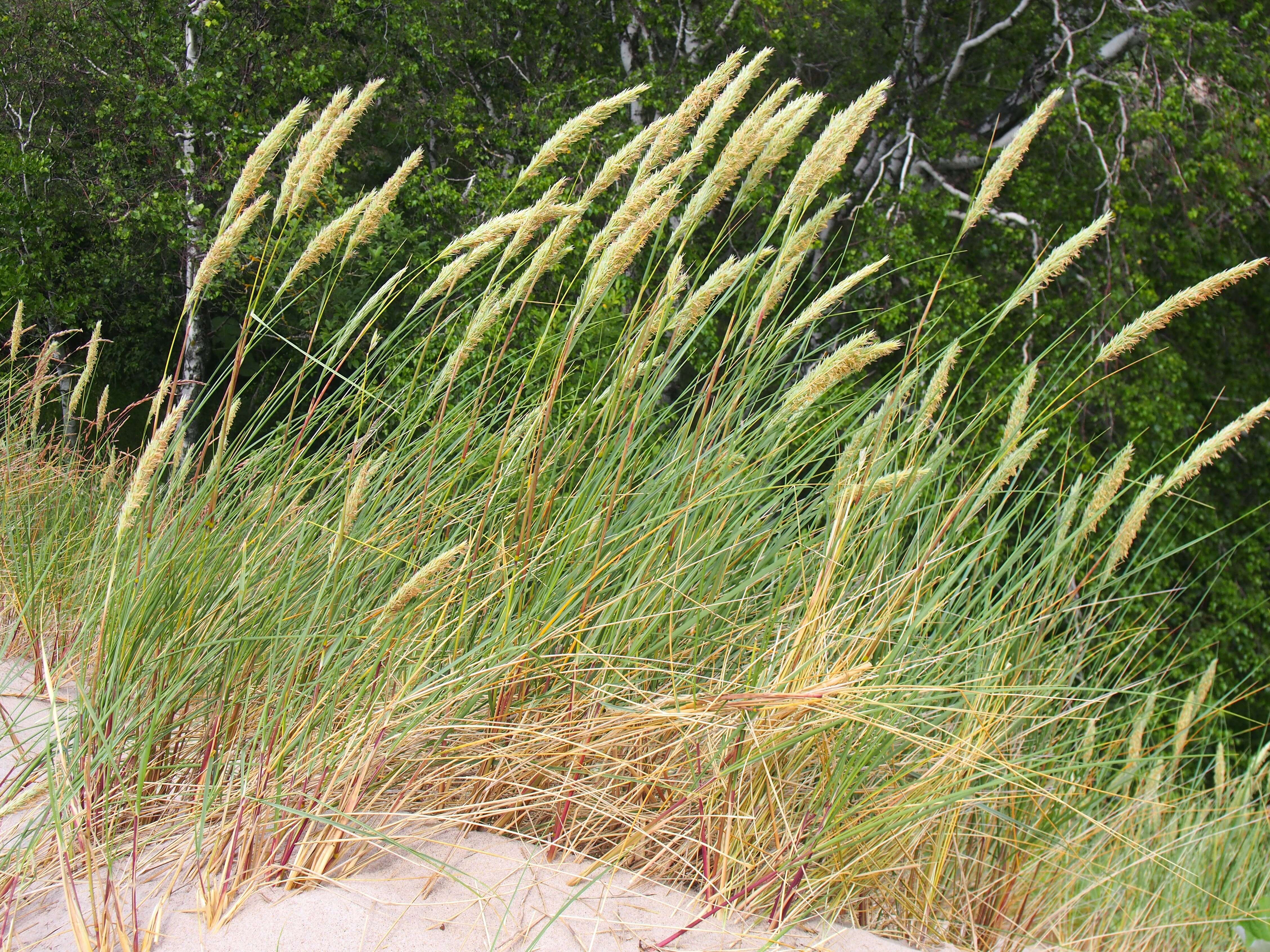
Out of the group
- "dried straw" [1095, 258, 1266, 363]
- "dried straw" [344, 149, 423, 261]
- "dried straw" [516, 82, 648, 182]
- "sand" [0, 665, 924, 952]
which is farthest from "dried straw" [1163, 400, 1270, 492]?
"dried straw" [344, 149, 423, 261]

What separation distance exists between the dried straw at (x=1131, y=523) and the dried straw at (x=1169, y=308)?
329 millimetres

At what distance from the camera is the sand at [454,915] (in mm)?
1313

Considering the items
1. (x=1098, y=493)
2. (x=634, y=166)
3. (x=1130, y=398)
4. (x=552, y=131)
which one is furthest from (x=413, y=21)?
(x=1098, y=493)

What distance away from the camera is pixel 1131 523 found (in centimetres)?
204

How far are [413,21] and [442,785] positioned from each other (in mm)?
9278

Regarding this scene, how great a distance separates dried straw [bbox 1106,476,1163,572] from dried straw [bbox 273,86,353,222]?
182 centimetres

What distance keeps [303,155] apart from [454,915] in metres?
1.41

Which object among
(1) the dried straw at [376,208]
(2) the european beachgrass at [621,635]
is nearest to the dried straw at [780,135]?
(2) the european beachgrass at [621,635]

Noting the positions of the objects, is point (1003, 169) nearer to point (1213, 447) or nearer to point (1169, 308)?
point (1169, 308)

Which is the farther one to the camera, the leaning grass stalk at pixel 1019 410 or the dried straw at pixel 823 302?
the leaning grass stalk at pixel 1019 410

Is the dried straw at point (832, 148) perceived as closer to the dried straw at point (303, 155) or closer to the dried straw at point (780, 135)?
the dried straw at point (780, 135)

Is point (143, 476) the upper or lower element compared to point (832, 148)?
lower

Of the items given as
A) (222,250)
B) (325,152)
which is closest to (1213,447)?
(325,152)

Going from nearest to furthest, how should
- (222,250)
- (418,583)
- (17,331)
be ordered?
(418,583) < (222,250) < (17,331)
